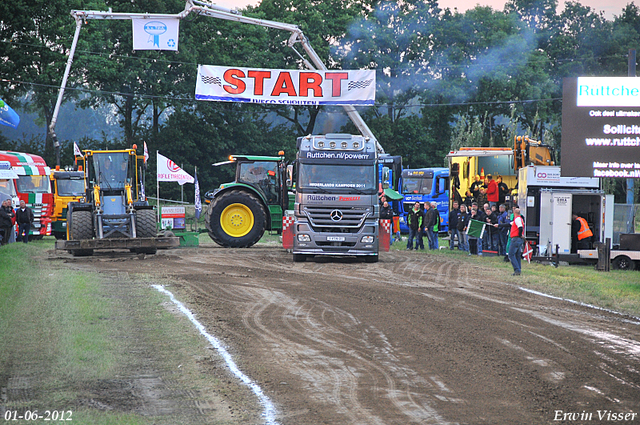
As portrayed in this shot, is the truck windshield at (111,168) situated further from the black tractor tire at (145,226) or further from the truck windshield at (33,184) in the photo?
the truck windshield at (33,184)

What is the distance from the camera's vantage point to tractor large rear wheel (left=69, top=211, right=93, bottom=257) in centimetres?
2038

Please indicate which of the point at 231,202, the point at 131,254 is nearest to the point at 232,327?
the point at 131,254

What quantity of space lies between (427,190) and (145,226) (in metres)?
17.0

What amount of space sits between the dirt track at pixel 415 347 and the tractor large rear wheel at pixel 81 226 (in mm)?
4475

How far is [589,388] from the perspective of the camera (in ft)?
24.4

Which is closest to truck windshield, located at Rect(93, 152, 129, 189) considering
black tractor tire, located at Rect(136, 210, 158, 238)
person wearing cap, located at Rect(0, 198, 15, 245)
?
black tractor tire, located at Rect(136, 210, 158, 238)

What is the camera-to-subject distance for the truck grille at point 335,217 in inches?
779

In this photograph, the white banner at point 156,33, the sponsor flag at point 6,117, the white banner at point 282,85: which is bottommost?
the sponsor flag at point 6,117

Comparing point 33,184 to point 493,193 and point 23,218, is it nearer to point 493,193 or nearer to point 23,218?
point 23,218

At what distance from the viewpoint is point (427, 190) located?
34500mm

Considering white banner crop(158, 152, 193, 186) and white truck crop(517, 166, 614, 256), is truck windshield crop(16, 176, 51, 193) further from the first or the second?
white truck crop(517, 166, 614, 256)

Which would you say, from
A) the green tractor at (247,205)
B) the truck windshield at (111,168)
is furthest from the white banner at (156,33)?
the truck windshield at (111,168)

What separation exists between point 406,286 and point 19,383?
936 cm

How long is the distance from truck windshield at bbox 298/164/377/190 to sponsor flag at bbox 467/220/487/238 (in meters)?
6.14
